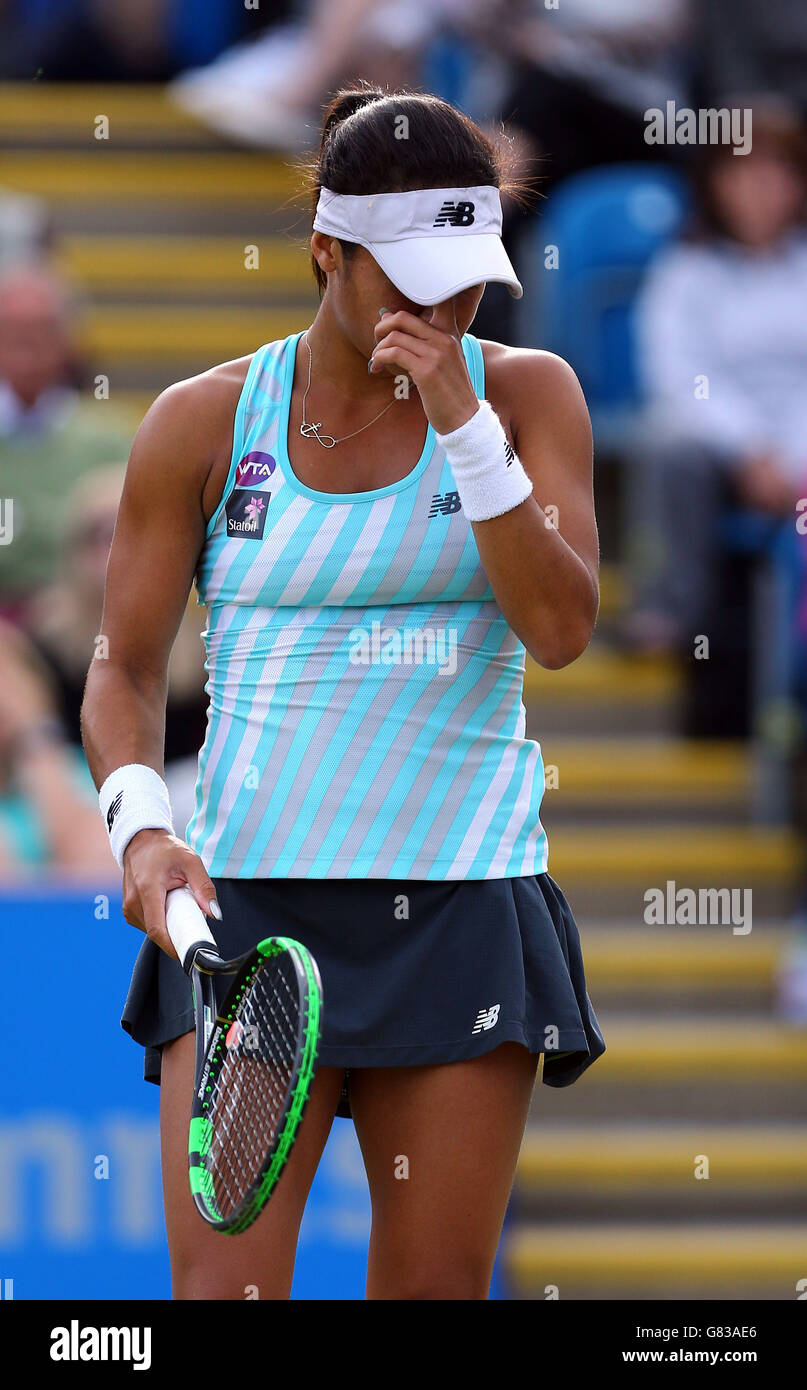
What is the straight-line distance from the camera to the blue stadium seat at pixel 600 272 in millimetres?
6859

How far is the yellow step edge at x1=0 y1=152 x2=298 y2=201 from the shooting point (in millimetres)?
7590

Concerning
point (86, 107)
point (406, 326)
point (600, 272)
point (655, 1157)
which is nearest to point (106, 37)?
point (86, 107)

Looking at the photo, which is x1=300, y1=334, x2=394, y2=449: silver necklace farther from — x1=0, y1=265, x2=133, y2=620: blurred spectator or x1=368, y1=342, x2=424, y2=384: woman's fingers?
x1=0, y1=265, x2=133, y2=620: blurred spectator

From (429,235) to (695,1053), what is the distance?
3.95 meters

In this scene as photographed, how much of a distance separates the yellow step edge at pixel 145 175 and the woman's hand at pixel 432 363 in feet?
18.3

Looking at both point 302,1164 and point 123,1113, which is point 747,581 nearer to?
point 123,1113

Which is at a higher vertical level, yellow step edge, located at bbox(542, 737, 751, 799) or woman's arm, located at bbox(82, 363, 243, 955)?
yellow step edge, located at bbox(542, 737, 751, 799)

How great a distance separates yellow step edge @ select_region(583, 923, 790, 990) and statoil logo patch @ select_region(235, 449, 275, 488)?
3.74m

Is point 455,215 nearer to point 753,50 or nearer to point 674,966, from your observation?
point 674,966

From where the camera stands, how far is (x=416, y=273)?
2.12 metres

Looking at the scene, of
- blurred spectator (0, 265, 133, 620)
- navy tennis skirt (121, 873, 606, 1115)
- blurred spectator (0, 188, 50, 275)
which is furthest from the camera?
blurred spectator (0, 188, 50, 275)

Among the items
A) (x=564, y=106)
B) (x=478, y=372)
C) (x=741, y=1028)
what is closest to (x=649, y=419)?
(x=564, y=106)

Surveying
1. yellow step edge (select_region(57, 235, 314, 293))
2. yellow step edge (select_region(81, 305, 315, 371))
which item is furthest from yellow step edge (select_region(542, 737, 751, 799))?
yellow step edge (select_region(57, 235, 314, 293))

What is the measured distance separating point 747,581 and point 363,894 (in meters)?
4.17
